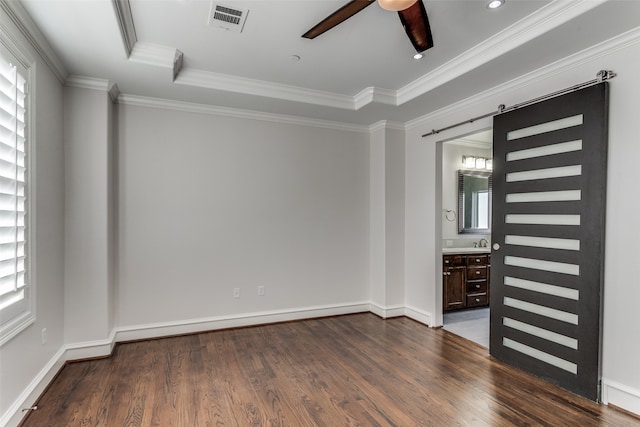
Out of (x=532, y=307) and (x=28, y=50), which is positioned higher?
(x=28, y=50)

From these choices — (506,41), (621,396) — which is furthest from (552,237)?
(506,41)

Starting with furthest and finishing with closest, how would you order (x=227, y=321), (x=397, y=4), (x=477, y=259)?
1. (x=477, y=259)
2. (x=227, y=321)
3. (x=397, y=4)

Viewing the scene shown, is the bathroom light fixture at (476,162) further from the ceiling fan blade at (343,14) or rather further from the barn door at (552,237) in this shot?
the ceiling fan blade at (343,14)

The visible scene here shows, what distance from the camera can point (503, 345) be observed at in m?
Result: 3.11

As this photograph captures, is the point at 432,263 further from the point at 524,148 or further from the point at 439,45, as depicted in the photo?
the point at 439,45

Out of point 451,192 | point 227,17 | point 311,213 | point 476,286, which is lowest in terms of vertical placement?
point 476,286

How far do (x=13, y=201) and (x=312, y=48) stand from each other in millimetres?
2392

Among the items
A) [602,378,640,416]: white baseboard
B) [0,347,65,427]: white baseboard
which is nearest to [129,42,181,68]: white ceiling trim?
[0,347,65,427]: white baseboard

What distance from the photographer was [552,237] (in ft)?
8.92

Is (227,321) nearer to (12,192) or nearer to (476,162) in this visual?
(12,192)

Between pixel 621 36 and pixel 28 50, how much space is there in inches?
160

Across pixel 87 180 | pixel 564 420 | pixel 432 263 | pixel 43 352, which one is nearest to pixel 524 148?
pixel 432 263

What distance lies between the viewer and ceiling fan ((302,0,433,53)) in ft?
5.51

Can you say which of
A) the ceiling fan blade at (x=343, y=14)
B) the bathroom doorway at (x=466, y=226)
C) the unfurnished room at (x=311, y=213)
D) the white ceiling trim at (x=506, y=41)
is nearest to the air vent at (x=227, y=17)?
the unfurnished room at (x=311, y=213)
